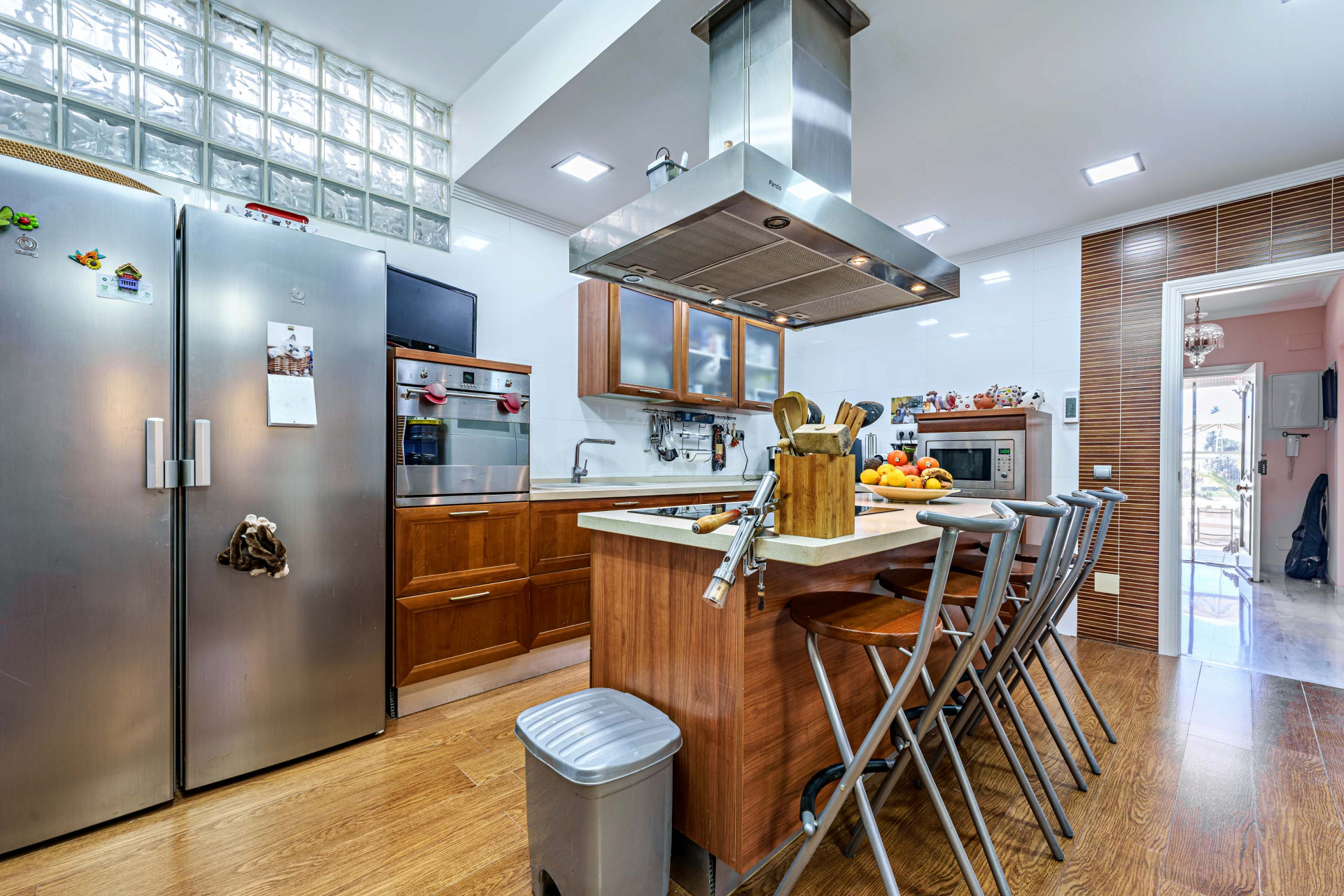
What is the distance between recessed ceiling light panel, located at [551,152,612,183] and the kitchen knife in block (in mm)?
2135

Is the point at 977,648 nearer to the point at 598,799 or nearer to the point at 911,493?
the point at 911,493

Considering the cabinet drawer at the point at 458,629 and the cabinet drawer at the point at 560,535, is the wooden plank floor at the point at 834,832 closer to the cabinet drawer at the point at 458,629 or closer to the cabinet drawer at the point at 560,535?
the cabinet drawer at the point at 458,629

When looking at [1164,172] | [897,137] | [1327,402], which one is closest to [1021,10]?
[897,137]

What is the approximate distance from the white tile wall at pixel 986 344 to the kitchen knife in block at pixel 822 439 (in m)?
3.03

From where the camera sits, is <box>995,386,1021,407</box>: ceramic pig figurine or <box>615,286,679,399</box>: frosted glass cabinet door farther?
<box>995,386,1021,407</box>: ceramic pig figurine

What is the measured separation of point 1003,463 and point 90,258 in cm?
400

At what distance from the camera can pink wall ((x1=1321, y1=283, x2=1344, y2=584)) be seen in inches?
180

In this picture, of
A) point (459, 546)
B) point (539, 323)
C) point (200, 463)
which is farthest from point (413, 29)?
point (459, 546)

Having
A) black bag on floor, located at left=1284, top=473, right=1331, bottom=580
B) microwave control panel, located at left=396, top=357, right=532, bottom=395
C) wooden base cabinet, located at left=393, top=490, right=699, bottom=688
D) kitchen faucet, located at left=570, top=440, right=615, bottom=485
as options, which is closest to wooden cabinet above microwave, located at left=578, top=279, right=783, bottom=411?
kitchen faucet, located at left=570, top=440, right=615, bottom=485

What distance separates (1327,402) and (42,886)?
8364 millimetres

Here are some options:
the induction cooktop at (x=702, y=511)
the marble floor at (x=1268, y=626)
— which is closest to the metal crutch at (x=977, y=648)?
the induction cooktop at (x=702, y=511)

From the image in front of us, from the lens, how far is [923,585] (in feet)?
5.29

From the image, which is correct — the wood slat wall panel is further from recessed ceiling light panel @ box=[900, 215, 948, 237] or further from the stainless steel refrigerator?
the stainless steel refrigerator

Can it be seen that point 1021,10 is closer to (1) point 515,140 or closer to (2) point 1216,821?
(1) point 515,140
